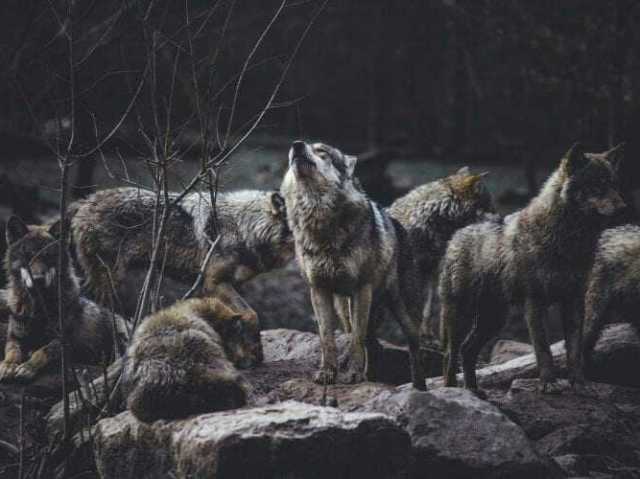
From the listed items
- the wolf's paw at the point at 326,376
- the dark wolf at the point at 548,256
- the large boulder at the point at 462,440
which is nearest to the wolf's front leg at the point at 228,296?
the wolf's paw at the point at 326,376

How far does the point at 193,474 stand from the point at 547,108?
561 inches

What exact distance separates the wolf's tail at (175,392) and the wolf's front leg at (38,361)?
2.45m

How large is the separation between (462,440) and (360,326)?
1778 millimetres

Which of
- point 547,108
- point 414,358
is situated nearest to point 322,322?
point 414,358

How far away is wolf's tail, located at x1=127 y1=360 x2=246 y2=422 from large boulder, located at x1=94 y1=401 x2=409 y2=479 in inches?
4.1

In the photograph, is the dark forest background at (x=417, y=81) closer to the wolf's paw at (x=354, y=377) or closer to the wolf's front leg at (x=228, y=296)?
the wolf's front leg at (x=228, y=296)

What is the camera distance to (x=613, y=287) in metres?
8.28

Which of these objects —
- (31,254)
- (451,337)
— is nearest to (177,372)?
(451,337)

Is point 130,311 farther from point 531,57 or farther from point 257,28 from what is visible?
point 257,28

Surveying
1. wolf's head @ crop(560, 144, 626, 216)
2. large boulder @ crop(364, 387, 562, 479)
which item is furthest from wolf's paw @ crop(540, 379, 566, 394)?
wolf's head @ crop(560, 144, 626, 216)

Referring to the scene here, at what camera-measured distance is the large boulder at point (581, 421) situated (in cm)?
627

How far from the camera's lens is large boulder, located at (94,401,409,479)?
16.4ft

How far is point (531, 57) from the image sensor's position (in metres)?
13.9

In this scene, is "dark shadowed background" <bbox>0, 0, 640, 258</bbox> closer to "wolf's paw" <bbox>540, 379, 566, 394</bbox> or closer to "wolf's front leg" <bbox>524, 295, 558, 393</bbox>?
"wolf's front leg" <bbox>524, 295, 558, 393</bbox>
